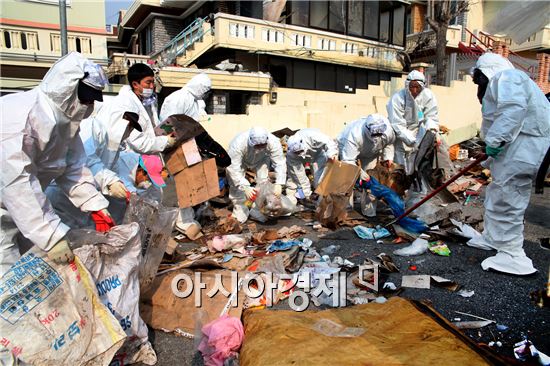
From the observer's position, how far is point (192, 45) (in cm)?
1214

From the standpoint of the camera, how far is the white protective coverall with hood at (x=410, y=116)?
5.81 m

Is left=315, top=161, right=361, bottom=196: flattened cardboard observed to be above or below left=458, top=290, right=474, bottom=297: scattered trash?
above

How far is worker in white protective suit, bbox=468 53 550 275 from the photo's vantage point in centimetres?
337

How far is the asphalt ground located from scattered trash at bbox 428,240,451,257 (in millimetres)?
56

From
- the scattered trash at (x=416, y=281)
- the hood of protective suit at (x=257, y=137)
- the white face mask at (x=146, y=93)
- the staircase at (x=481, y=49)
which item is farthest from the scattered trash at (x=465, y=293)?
the staircase at (x=481, y=49)

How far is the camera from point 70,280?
201cm

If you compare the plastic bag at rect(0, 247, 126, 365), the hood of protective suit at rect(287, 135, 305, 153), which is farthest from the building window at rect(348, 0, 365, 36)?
the plastic bag at rect(0, 247, 126, 365)

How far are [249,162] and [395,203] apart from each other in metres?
2.22

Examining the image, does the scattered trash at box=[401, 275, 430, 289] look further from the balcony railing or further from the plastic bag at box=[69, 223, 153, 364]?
the balcony railing

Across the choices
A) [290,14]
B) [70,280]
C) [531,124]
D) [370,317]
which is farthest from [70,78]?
[290,14]

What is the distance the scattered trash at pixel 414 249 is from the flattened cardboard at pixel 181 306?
1.92 meters

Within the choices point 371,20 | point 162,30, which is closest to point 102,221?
point 162,30

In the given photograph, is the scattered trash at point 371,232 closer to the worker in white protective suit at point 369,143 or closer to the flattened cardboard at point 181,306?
the worker in white protective suit at point 369,143

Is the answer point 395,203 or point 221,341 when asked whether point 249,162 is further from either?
point 221,341
